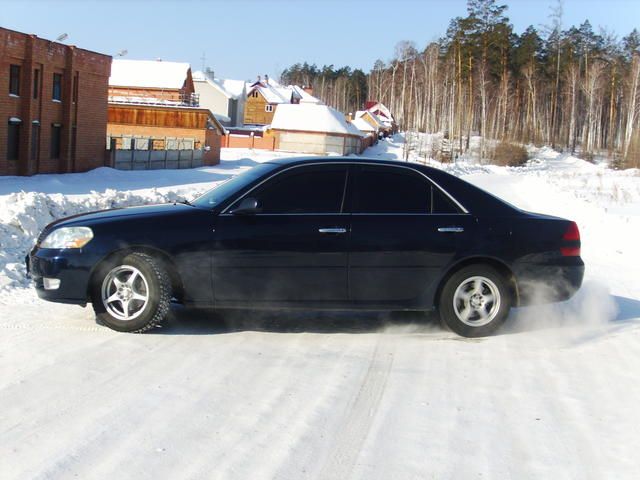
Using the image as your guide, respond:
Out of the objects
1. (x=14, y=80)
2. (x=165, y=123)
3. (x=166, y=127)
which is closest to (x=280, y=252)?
(x=14, y=80)

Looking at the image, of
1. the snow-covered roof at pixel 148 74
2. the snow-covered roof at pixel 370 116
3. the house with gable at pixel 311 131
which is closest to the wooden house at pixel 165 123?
the house with gable at pixel 311 131

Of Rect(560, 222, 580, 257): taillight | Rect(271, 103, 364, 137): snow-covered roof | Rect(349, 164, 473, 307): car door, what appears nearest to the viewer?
Rect(349, 164, 473, 307): car door

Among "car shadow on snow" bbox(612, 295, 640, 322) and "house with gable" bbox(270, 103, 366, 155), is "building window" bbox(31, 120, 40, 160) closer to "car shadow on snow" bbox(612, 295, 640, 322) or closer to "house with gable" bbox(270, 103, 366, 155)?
"car shadow on snow" bbox(612, 295, 640, 322)

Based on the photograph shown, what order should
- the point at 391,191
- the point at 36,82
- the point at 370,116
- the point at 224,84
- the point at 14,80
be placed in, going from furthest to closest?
1. the point at 370,116
2. the point at 224,84
3. the point at 36,82
4. the point at 14,80
5. the point at 391,191

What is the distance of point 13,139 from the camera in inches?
1284

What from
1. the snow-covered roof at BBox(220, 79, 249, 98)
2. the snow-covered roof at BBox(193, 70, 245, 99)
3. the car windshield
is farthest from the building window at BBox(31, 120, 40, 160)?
the snow-covered roof at BBox(220, 79, 249, 98)

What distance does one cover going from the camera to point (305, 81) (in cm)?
17388

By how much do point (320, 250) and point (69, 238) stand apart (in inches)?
85.2

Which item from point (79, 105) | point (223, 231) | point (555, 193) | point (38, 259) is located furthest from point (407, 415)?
point (79, 105)

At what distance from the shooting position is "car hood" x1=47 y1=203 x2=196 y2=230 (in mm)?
6772

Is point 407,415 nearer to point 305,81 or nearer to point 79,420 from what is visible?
point 79,420

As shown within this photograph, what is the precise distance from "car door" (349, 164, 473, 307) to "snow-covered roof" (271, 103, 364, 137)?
64.4 meters

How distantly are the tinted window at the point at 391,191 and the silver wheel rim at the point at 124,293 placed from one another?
79.8 inches

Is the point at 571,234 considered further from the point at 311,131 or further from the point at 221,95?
the point at 221,95
